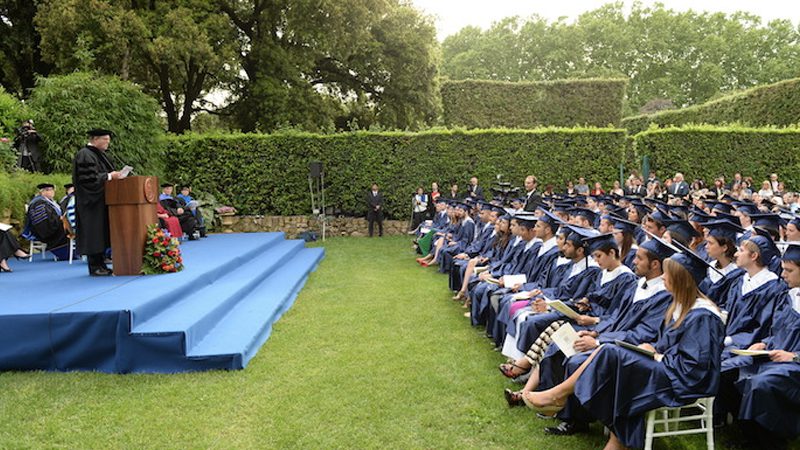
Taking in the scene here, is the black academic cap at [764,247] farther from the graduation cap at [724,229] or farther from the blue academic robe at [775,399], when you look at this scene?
the blue academic robe at [775,399]

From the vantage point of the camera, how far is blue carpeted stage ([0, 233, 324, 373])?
196 inches

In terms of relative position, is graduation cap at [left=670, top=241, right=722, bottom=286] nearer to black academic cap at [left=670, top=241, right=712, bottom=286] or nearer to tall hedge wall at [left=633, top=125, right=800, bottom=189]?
black academic cap at [left=670, top=241, right=712, bottom=286]

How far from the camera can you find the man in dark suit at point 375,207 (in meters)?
16.8

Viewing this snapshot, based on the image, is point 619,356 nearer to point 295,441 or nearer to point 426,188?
point 295,441

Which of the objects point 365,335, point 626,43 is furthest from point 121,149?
point 626,43

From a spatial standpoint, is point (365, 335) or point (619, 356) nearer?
point (619, 356)

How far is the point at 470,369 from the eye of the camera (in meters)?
5.26

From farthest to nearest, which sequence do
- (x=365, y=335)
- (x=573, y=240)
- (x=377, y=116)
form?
(x=377, y=116) < (x=365, y=335) < (x=573, y=240)

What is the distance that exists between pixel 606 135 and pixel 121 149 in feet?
43.5

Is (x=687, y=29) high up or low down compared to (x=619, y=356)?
up

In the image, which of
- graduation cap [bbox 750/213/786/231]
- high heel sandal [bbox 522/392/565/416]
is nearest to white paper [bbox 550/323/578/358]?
high heel sandal [bbox 522/392/565/416]

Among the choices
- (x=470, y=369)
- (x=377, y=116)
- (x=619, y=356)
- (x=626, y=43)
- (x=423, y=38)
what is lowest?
(x=470, y=369)

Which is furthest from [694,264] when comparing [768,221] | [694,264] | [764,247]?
A: [768,221]

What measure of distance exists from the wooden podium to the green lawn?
1.95 m
